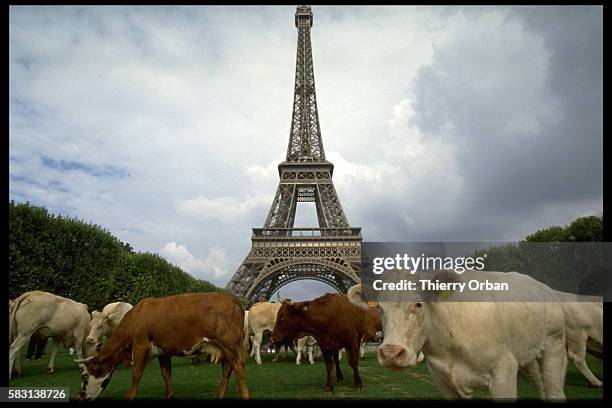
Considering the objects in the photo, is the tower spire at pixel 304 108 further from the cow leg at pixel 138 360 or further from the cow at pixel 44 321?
the cow leg at pixel 138 360

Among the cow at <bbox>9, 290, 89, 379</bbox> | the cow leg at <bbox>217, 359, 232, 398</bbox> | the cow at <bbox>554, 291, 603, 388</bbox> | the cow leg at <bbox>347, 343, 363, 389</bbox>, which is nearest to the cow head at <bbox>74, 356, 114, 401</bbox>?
the cow leg at <bbox>217, 359, 232, 398</bbox>

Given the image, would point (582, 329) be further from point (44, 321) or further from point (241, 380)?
point (44, 321)

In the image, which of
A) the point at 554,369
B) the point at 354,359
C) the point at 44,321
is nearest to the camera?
the point at 554,369

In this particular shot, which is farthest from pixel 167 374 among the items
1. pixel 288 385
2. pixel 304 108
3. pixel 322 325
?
pixel 304 108

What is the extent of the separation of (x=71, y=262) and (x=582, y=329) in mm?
18469

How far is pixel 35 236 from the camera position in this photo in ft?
55.1

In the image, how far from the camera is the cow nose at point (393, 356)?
12.5 ft

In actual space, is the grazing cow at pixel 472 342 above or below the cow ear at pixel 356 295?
below

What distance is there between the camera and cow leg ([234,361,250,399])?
20.4 ft

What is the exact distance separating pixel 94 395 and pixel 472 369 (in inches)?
214

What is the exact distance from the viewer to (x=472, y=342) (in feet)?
13.7

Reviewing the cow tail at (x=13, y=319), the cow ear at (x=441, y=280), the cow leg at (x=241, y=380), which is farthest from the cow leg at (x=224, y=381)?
the cow tail at (x=13, y=319)

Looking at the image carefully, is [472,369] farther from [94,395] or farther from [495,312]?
[94,395]

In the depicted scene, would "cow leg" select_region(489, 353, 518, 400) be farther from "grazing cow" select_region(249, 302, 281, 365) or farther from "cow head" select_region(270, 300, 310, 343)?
"grazing cow" select_region(249, 302, 281, 365)
